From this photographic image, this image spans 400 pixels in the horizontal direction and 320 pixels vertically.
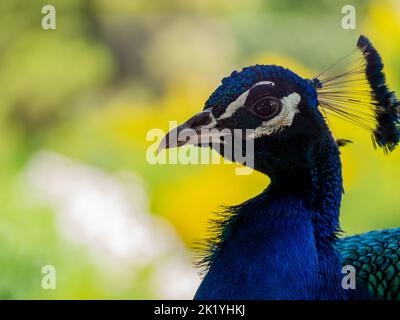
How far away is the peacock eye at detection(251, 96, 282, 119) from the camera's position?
1724 mm

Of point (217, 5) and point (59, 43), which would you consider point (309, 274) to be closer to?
point (217, 5)

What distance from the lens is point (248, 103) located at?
5.62ft

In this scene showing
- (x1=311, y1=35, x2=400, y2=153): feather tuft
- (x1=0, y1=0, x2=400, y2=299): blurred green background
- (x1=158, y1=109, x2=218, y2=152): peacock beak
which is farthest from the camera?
(x1=0, y1=0, x2=400, y2=299): blurred green background

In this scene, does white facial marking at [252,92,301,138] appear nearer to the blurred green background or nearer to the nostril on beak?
the nostril on beak

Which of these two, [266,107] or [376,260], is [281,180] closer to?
[266,107]

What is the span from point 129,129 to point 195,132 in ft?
2.79

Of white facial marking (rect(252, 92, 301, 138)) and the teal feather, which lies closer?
white facial marking (rect(252, 92, 301, 138))

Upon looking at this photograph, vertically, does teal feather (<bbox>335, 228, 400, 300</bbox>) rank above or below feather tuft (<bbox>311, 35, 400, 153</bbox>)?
below

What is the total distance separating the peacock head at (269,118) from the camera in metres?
1.71

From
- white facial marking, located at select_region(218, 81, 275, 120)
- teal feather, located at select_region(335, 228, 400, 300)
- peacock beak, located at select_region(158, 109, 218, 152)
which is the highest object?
white facial marking, located at select_region(218, 81, 275, 120)

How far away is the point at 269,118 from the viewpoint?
1.73m

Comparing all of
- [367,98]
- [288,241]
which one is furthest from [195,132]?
[367,98]

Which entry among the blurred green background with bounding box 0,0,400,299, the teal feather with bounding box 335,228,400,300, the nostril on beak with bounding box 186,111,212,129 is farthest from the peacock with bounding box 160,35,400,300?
the blurred green background with bounding box 0,0,400,299

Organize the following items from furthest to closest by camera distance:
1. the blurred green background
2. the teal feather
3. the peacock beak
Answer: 1. the blurred green background
2. the teal feather
3. the peacock beak
